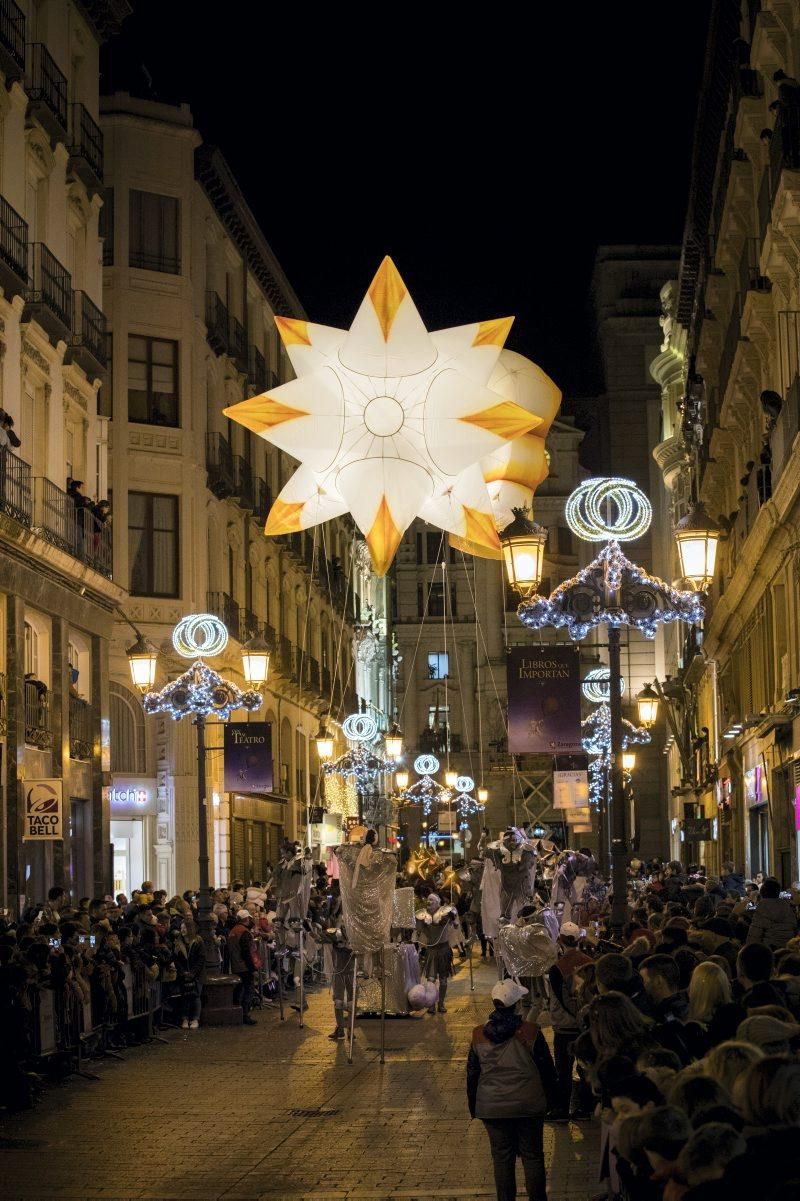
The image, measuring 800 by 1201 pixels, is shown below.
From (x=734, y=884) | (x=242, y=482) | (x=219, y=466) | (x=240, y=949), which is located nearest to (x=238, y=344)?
(x=242, y=482)

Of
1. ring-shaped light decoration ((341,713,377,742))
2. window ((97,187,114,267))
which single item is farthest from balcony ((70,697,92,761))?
ring-shaped light decoration ((341,713,377,742))

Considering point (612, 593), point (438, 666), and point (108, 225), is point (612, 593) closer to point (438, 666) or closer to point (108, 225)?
point (108, 225)

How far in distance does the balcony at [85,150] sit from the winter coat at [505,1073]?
26.5 meters

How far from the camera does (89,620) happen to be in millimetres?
32938

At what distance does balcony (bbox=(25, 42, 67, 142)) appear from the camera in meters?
30.6

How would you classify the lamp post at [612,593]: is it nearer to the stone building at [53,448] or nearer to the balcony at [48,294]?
the stone building at [53,448]

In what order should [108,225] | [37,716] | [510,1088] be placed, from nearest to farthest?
[510,1088]
[37,716]
[108,225]

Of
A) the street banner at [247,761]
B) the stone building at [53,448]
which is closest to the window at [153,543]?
the stone building at [53,448]

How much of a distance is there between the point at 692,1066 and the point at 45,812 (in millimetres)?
18640

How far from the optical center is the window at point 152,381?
1666 inches

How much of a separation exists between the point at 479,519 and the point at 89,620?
20.0m

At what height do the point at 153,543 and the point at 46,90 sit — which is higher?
the point at 46,90

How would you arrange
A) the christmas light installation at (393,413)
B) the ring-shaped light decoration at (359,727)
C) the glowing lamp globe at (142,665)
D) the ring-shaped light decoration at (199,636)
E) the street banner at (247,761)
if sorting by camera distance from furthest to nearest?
the ring-shaped light decoration at (359,727) < the street banner at (247,761) < the ring-shaped light decoration at (199,636) < the glowing lamp globe at (142,665) < the christmas light installation at (393,413)

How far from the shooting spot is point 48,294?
3100cm
